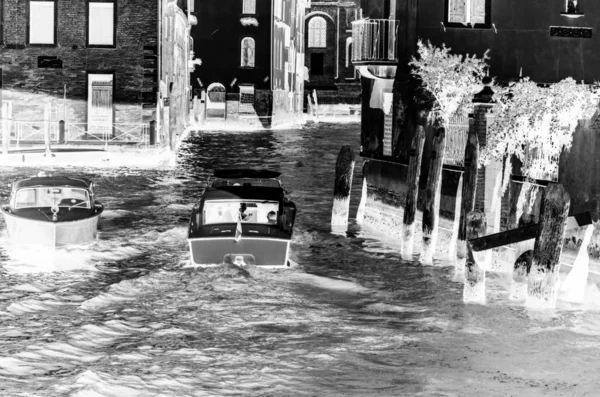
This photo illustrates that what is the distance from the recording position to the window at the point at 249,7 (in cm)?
7662

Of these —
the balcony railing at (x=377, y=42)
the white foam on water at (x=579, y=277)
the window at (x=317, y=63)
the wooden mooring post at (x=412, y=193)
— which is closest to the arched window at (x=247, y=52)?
the window at (x=317, y=63)

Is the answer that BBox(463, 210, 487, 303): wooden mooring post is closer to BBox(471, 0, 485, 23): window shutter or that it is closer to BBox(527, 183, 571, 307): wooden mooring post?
BBox(527, 183, 571, 307): wooden mooring post

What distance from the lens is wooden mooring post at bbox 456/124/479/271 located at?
927 inches

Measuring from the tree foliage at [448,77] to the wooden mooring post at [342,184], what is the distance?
3004 millimetres

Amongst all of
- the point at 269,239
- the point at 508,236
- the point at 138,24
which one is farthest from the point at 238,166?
the point at 508,236

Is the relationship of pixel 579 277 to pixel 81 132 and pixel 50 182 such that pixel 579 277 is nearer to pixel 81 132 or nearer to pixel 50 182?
pixel 50 182

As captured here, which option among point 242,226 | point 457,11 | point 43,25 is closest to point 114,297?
point 242,226

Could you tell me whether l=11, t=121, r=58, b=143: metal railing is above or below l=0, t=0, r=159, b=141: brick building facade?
below

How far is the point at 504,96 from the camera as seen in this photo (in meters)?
27.9

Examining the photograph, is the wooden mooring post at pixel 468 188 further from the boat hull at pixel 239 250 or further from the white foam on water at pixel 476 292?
the boat hull at pixel 239 250

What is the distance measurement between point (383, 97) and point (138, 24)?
1886cm

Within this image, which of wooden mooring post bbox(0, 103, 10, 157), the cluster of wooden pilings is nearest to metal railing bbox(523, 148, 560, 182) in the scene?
the cluster of wooden pilings

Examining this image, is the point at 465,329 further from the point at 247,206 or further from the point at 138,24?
the point at 138,24

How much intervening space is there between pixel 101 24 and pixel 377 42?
20314mm
